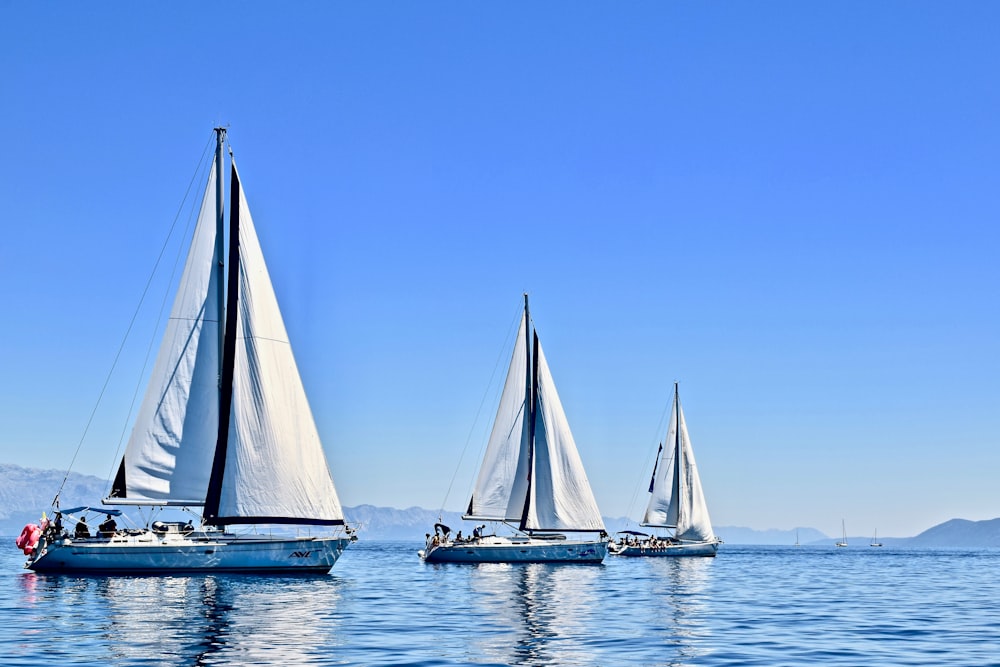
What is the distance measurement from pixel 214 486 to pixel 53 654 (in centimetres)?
2467

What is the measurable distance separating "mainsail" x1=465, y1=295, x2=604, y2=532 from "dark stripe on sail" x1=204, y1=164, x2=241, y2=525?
28367 millimetres

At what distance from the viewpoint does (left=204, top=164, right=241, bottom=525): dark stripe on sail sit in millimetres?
50188

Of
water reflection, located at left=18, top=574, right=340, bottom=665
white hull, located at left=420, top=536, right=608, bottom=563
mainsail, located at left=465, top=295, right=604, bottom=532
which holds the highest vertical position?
mainsail, located at left=465, top=295, right=604, bottom=532

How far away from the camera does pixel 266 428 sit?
5019 centimetres

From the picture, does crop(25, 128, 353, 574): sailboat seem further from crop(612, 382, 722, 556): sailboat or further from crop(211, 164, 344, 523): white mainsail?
crop(612, 382, 722, 556): sailboat

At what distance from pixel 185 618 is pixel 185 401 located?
19.4 m

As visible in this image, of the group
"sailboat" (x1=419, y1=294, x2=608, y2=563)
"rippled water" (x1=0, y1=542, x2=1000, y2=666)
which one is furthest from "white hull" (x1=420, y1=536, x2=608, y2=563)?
"rippled water" (x1=0, y1=542, x2=1000, y2=666)

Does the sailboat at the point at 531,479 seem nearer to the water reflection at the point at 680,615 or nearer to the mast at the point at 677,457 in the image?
the water reflection at the point at 680,615

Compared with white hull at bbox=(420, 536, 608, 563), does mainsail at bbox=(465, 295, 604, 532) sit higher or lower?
higher

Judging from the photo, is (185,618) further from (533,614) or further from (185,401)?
(185,401)

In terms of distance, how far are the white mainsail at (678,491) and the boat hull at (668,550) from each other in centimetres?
90

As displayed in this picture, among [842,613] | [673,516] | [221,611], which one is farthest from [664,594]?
[673,516]

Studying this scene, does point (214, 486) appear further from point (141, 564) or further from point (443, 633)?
point (443, 633)

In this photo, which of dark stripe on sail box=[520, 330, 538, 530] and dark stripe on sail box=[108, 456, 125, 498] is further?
dark stripe on sail box=[520, 330, 538, 530]
